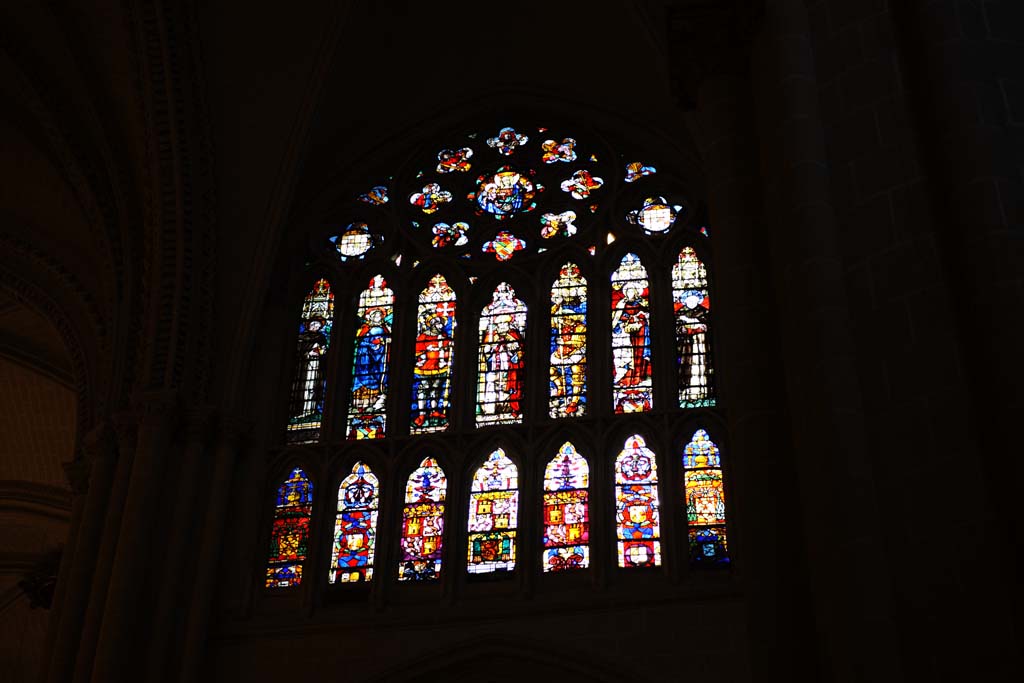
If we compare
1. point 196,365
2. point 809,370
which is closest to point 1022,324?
point 809,370

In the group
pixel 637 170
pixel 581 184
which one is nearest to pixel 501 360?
pixel 581 184

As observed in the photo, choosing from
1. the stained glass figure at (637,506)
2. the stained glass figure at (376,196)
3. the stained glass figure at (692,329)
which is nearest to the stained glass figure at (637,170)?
the stained glass figure at (692,329)

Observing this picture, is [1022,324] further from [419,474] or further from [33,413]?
[33,413]

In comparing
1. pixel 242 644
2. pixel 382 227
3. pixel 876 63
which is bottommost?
pixel 242 644

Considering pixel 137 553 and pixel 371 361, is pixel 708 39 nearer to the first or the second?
pixel 137 553

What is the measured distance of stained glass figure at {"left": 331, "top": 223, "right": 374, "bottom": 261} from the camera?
13.8 meters

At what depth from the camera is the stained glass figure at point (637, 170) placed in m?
13.6

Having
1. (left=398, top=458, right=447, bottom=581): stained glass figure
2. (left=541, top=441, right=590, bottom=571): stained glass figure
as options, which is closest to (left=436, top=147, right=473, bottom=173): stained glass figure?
(left=398, top=458, right=447, bottom=581): stained glass figure

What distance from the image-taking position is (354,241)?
1394 cm

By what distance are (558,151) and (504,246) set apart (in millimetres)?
1426

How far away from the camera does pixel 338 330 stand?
13164 mm

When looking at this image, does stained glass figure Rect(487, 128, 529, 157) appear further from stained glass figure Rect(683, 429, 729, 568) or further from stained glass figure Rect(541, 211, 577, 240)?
stained glass figure Rect(683, 429, 729, 568)

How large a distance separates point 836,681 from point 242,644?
7.61m

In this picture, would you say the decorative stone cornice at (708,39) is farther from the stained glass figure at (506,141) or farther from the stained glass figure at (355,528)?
the stained glass figure at (506,141)
